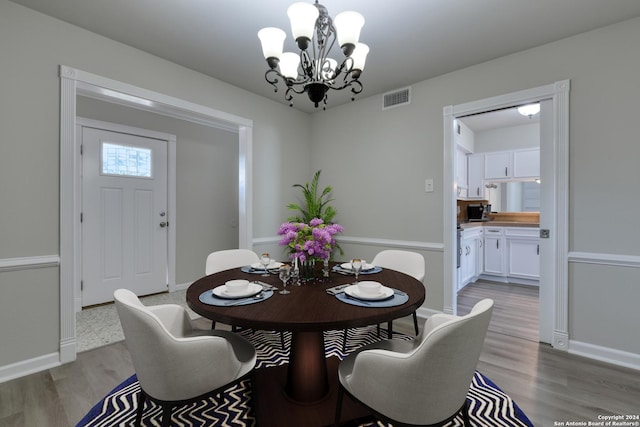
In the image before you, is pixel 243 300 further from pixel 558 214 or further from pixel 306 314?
pixel 558 214

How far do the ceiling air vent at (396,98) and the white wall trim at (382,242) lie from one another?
1.54 meters

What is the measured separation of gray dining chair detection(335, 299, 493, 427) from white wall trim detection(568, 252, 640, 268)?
6.13 ft

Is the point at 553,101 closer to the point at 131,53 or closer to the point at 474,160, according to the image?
the point at 474,160

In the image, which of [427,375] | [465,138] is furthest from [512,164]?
[427,375]

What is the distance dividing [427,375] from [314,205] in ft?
10.1

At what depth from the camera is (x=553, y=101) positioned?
250 centimetres

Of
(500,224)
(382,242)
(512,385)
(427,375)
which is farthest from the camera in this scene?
(500,224)

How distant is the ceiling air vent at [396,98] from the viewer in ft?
11.0

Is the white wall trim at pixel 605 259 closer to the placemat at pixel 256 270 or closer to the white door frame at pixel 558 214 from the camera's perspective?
the white door frame at pixel 558 214

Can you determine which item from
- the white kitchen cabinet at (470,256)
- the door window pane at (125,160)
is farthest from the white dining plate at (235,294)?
the white kitchen cabinet at (470,256)

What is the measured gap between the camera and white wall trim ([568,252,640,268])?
2215mm

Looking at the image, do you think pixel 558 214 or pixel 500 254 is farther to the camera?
pixel 500 254

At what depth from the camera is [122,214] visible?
147 inches

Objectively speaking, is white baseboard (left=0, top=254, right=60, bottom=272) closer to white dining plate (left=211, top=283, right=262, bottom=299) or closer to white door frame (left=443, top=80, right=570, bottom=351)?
white dining plate (left=211, top=283, right=262, bottom=299)
